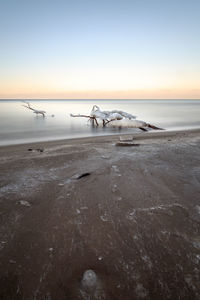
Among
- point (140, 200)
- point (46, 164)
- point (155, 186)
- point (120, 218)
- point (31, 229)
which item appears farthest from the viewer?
point (46, 164)

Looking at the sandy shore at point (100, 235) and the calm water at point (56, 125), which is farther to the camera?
the calm water at point (56, 125)

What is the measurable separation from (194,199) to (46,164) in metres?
3.34

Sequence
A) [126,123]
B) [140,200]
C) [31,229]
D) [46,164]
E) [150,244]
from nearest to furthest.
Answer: [150,244] → [31,229] → [140,200] → [46,164] → [126,123]

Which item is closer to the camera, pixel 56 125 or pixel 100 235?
pixel 100 235

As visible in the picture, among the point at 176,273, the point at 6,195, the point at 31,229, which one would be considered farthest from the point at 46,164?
the point at 176,273

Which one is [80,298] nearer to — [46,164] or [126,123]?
[46,164]

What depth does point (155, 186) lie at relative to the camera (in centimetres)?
280

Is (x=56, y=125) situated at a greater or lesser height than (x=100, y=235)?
lesser

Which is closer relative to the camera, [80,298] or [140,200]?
[80,298]

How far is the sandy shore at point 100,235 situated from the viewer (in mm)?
1243

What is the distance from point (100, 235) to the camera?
68.3 inches

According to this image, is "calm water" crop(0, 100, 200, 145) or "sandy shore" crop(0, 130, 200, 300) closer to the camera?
"sandy shore" crop(0, 130, 200, 300)

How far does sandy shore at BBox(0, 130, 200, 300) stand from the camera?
1.24 metres

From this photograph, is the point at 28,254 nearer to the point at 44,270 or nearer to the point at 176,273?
the point at 44,270
